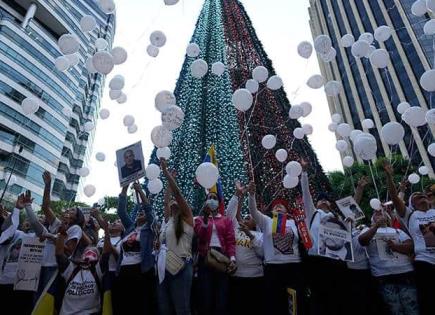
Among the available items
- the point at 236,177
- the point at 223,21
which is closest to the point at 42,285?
the point at 236,177

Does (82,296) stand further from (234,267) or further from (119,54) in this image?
(119,54)

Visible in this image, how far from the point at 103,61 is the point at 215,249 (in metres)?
3.38

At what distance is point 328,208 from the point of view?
388 centimetres

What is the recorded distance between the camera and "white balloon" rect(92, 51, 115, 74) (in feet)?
16.5

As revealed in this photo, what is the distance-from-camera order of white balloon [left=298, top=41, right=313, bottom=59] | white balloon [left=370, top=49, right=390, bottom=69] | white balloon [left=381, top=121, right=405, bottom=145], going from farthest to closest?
1. white balloon [left=298, top=41, right=313, bottom=59]
2. white balloon [left=370, top=49, right=390, bottom=69]
3. white balloon [left=381, top=121, right=405, bottom=145]

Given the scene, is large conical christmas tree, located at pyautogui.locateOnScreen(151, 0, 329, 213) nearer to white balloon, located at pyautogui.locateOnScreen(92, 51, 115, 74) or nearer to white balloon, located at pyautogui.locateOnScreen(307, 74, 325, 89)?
white balloon, located at pyautogui.locateOnScreen(307, 74, 325, 89)

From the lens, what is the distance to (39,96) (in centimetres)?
3250

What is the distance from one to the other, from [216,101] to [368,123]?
380 cm

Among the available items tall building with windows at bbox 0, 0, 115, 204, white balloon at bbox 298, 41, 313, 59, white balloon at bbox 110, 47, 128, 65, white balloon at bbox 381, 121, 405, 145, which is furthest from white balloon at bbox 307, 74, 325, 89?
tall building with windows at bbox 0, 0, 115, 204

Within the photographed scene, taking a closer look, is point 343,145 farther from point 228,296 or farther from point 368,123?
point 228,296

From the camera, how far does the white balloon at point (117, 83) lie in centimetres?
561

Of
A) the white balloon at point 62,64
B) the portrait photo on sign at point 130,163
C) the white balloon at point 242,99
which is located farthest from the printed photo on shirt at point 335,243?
the white balloon at point 62,64

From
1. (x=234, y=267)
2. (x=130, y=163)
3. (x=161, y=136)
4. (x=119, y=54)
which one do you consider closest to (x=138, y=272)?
(x=234, y=267)

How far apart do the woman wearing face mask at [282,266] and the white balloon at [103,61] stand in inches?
132
